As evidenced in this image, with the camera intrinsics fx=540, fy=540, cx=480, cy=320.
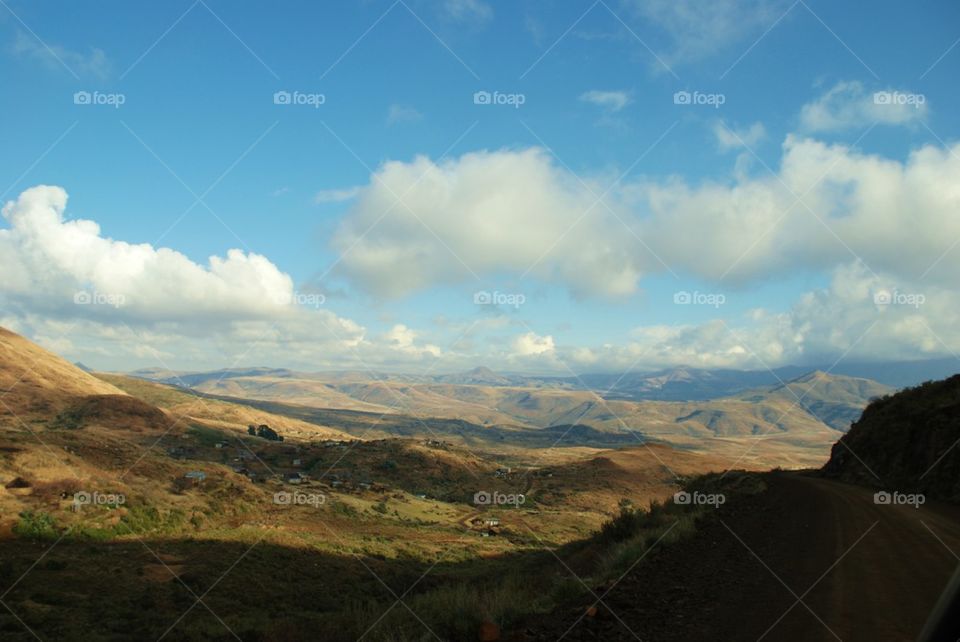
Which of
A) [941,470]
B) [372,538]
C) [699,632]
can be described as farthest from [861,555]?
[372,538]

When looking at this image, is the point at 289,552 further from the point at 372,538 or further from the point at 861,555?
the point at 861,555

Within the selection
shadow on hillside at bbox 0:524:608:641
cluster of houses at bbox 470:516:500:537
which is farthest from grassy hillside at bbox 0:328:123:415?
shadow on hillside at bbox 0:524:608:641

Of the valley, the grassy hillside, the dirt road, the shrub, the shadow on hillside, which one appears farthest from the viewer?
the grassy hillside

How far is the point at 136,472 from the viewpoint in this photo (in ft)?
132

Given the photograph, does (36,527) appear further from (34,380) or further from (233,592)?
(34,380)

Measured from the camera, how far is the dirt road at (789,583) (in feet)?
28.4

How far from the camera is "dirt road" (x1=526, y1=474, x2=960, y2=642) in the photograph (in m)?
8.66

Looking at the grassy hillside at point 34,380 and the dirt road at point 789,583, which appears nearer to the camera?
the dirt road at point 789,583

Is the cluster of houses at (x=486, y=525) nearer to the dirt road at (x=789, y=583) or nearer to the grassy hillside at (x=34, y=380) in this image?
the dirt road at (x=789, y=583)

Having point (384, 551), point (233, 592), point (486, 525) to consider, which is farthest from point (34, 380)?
point (233, 592)

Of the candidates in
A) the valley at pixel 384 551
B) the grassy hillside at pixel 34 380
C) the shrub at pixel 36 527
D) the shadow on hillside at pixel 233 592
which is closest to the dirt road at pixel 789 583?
the valley at pixel 384 551

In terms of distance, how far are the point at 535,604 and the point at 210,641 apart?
34.3ft

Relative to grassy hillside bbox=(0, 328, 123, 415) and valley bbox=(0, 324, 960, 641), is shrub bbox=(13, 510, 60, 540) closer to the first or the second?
valley bbox=(0, 324, 960, 641)

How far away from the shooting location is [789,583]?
431 inches
